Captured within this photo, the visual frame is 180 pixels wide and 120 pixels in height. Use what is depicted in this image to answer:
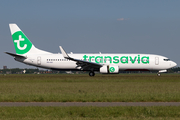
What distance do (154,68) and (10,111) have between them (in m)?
39.6

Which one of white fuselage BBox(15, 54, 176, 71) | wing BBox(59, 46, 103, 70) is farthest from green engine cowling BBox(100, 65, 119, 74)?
white fuselage BBox(15, 54, 176, 71)

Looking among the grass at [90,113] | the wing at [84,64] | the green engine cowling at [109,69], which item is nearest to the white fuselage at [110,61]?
the wing at [84,64]

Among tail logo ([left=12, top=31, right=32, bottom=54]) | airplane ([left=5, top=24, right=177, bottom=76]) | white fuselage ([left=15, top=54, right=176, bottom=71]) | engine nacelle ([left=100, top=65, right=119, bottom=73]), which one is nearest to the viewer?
engine nacelle ([left=100, top=65, right=119, bottom=73])

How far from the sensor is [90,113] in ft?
38.9

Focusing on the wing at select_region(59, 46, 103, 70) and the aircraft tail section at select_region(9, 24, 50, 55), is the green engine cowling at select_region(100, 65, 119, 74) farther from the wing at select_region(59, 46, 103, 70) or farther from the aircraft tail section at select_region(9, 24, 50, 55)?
the aircraft tail section at select_region(9, 24, 50, 55)

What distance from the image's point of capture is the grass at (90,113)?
36.4 feet

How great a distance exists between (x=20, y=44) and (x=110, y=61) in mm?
16272

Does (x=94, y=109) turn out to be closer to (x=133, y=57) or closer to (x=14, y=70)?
(x=133, y=57)

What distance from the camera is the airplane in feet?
157

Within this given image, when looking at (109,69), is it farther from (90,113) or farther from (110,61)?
(90,113)

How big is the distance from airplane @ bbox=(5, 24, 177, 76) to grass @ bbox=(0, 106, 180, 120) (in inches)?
1313

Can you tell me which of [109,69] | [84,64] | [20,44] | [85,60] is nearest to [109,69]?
[109,69]

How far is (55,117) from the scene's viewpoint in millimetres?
11109

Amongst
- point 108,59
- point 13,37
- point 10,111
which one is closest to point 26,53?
point 13,37
